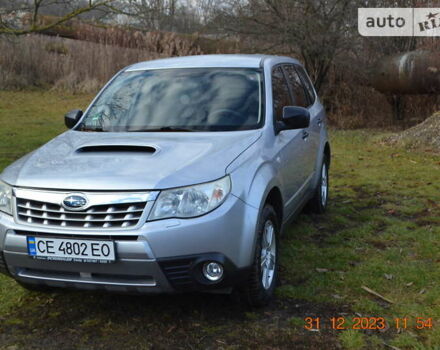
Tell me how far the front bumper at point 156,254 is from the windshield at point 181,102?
3.65 feet

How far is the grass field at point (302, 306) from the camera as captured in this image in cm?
354

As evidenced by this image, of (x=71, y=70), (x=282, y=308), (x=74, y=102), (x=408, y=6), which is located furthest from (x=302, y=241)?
(x=71, y=70)

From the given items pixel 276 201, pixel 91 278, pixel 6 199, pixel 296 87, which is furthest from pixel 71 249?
pixel 296 87

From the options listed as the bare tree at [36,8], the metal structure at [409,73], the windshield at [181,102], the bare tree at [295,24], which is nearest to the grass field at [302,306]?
the windshield at [181,102]

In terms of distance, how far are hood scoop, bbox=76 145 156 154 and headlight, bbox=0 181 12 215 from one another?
55 centimetres

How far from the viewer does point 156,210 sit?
3262 mm

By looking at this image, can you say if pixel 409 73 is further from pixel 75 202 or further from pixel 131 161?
pixel 75 202

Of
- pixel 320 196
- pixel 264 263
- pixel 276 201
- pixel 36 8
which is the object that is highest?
pixel 36 8

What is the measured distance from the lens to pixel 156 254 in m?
3.22

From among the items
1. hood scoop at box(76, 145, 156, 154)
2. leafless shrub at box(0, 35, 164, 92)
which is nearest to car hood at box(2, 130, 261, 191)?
hood scoop at box(76, 145, 156, 154)

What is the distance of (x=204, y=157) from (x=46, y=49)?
19402 millimetres

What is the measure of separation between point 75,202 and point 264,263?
1387 millimetres

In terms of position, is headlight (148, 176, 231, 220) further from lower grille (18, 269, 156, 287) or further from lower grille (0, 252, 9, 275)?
lower grille (0, 252, 9, 275)

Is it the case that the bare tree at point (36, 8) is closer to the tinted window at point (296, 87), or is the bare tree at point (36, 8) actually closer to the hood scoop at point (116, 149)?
the tinted window at point (296, 87)
